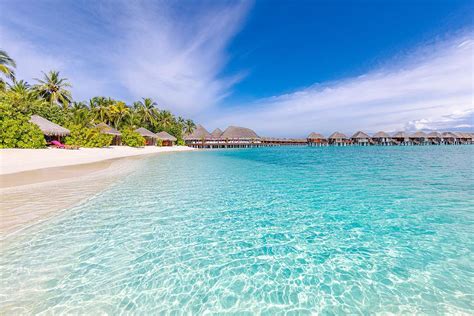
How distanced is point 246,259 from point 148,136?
1664 inches

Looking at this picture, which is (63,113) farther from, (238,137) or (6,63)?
(238,137)

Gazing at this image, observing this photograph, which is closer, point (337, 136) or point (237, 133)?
point (237, 133)

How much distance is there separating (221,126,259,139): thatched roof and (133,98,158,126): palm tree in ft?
64.8

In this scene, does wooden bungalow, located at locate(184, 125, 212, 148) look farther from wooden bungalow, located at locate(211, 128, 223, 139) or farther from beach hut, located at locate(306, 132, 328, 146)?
beach hut, located at locate(306, 132, 328, 146)

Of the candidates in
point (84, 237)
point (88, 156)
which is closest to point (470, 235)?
point (84, 237)

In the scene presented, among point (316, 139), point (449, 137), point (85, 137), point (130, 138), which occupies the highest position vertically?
→ point (130, 138)

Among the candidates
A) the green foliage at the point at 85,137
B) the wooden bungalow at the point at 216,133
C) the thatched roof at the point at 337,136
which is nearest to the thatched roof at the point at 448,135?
the thatched roof at the point at 337,136

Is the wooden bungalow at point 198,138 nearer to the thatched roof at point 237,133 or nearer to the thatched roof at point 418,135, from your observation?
the thatched roof at point 237,133

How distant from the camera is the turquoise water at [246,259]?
2443 mm

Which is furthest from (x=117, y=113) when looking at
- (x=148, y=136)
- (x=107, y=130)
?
(x=107, y=130)

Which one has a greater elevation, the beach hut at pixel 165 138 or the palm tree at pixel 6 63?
the palm tree at pixel 6 63

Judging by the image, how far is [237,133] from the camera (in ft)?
201

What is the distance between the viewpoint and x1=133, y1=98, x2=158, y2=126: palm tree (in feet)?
158

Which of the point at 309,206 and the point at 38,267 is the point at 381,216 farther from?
the point at 38,267
